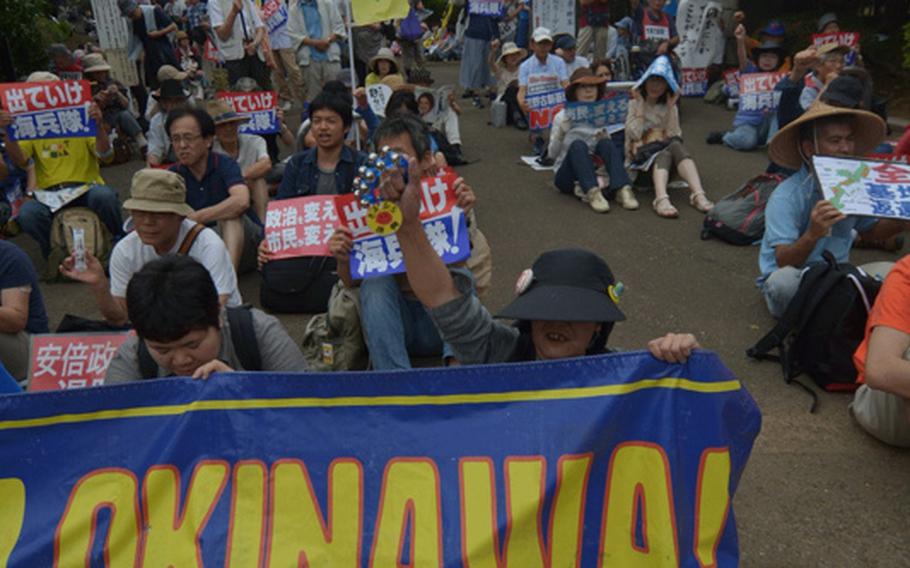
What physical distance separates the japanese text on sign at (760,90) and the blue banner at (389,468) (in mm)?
6967

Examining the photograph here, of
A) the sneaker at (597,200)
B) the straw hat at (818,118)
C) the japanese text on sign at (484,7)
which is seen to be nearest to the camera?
the straw hat at (818,118)

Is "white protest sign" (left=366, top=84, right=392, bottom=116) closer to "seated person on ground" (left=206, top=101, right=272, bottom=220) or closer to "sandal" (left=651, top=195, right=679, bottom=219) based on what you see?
"seated person on ground" (left=206, top=101, right=272, bottom=220)

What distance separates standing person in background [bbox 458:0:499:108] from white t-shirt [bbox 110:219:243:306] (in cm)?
918

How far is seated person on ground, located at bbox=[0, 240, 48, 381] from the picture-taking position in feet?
11.1

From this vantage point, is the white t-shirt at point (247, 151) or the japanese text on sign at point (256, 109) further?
the japanese text on sign at point (256, 109)

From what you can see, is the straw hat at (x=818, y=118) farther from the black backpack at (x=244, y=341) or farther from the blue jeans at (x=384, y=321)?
the black backpack at (x=244, y=341)

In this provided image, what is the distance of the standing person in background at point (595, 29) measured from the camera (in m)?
11.1

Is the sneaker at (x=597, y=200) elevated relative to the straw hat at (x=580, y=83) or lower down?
lower down

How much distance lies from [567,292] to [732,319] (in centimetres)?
272

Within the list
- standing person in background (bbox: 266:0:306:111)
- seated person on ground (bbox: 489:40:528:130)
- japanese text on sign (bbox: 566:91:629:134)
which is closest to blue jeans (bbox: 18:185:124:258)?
japanese text on sign (bbox: 566:91:629:134)

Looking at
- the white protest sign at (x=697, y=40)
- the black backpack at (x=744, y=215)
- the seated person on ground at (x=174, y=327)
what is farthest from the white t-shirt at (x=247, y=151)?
the white protest sign at (x=697, y=40)

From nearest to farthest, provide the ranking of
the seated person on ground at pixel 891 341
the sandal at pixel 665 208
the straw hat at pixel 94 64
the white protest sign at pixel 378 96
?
the seated person on ground at pixel 891 341
the sandal at pixel 665 208
the white protest sign at pixel 378 96
the straw hat at pixel 94 64

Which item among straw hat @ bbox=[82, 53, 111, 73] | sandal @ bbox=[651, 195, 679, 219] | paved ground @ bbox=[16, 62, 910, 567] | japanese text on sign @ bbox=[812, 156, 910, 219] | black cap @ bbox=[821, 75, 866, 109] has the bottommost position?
paved ground @ bbox=[16, 62, 910, 567]

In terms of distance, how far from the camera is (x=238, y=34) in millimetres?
8570
